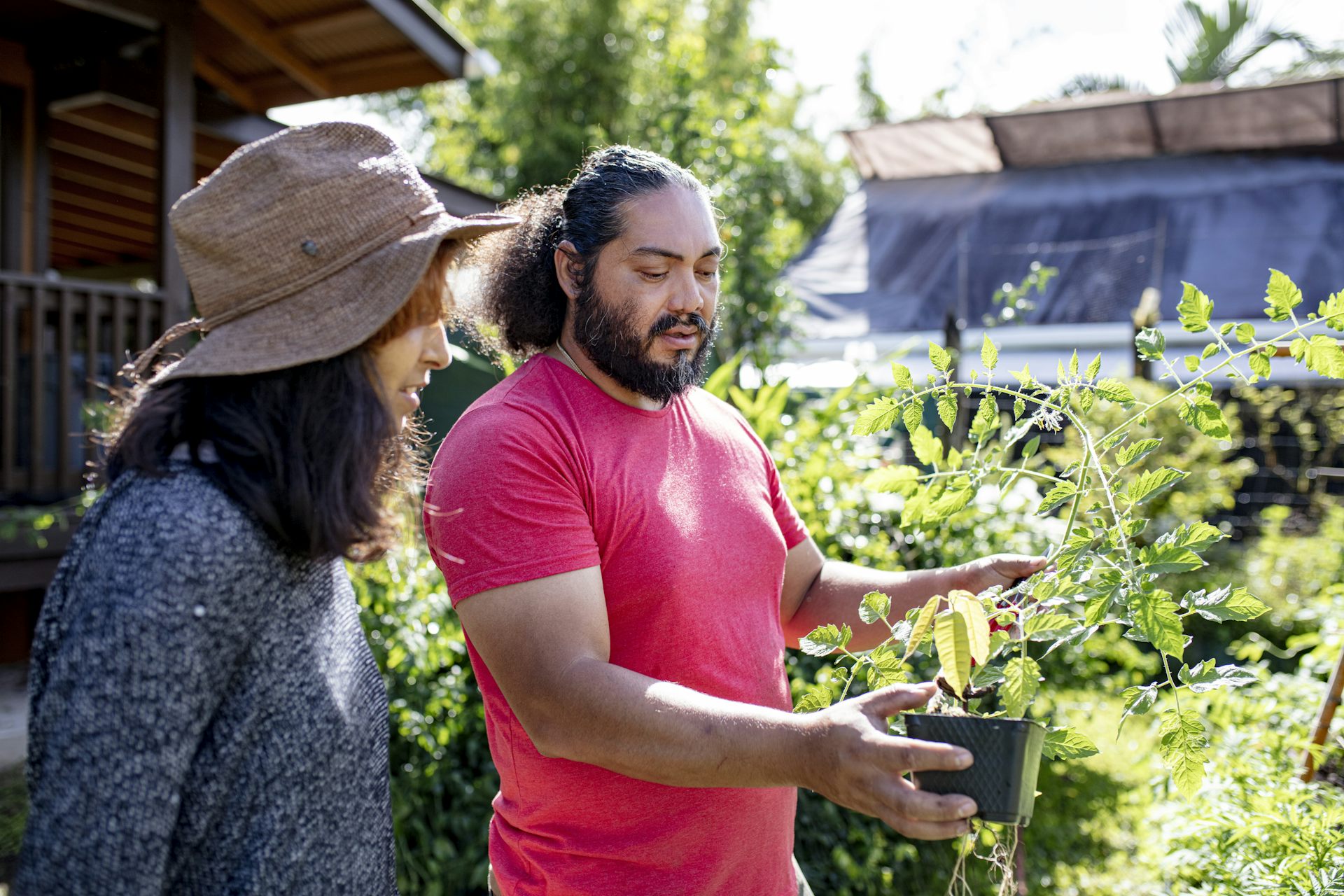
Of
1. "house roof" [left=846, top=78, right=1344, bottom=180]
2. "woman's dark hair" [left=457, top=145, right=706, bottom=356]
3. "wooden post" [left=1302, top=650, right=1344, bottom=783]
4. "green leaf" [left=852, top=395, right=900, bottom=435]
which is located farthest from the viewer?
"house roof" [left=846, top=78, right=1344, bottom=180]

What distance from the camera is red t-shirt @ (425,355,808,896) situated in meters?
1.51

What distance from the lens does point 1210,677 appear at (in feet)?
4.74

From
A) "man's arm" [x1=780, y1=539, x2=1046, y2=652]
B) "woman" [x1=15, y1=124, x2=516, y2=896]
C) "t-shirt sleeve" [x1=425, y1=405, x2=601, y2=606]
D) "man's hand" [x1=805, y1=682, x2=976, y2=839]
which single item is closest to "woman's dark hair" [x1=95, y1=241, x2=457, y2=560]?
"woman" [x1=15, y1=124, x2=516, y2=896]

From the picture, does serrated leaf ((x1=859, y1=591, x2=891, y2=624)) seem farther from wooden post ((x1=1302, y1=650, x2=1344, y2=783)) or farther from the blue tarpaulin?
the blue tarpaulin

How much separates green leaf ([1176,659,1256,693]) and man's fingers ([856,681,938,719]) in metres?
0.37

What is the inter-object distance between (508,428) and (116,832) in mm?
758

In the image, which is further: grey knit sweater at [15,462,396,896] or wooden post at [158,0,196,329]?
wooden post at [158,0,196,329]

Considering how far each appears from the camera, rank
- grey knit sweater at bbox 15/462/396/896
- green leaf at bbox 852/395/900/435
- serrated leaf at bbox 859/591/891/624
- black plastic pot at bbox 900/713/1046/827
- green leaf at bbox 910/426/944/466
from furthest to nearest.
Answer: green leaf at bbox 910/426/944/466, green leaf at bbox 852/395/900/435, serrated leaf at bbox 859/591/891/624, black plastic pot at bbox 900/713/1046/827, grey knit sweater at bbox 15/462/396/896

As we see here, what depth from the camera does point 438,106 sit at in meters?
17.9

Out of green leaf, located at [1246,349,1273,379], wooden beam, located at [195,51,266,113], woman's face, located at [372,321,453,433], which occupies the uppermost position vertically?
wooden beam, located at [195,51,266,113]

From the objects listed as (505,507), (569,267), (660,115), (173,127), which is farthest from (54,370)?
(505,507)

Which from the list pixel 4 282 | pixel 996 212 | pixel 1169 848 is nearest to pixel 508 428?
pixel 1169 848

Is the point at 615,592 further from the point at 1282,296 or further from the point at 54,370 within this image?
the point at 54,370

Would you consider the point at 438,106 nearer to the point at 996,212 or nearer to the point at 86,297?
the point at 996,212
